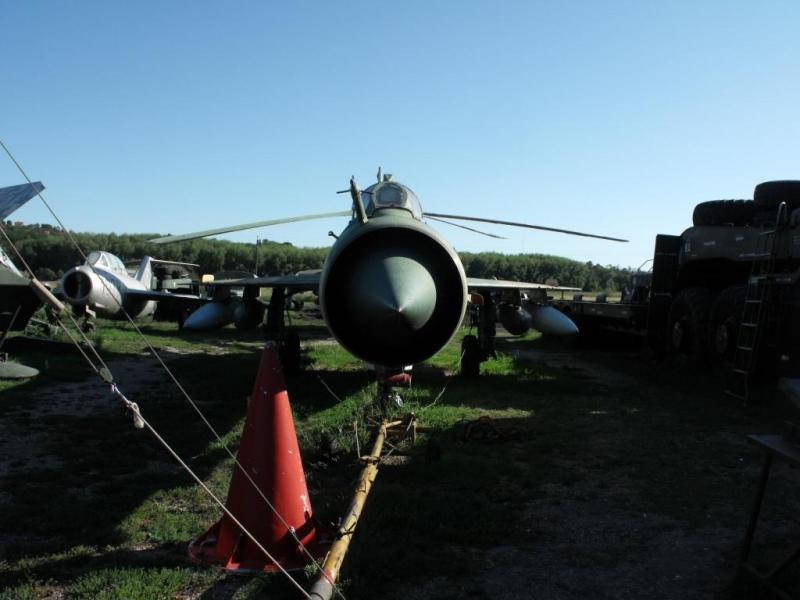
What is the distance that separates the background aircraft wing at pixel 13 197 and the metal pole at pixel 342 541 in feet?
16.3

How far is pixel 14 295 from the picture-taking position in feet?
13.8

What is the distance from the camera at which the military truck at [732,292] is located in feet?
25.8

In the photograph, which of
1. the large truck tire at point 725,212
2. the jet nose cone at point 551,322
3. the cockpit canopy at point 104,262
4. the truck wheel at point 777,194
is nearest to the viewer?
the truck wheel at point 777,194

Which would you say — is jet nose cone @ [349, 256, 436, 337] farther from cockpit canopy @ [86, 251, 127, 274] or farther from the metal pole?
cockpit canopy @ [86, 251, 127, 274]

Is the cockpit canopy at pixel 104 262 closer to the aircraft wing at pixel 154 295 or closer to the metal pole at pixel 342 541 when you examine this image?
the aircraft wing at pixel 154 295

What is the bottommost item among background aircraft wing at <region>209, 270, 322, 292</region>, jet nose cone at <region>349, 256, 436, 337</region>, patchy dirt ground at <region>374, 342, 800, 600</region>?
patchy dirt ground at <region>374, 342, 800, 600</region>

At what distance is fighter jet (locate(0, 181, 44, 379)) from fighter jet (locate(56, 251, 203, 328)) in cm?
391

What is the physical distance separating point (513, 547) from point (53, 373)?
833 centimetres

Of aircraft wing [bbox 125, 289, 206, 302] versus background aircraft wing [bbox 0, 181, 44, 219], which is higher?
background aircraft wing [bbox 0, 181, 44, 219]

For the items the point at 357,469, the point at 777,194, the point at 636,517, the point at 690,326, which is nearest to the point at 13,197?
the point at 357,469

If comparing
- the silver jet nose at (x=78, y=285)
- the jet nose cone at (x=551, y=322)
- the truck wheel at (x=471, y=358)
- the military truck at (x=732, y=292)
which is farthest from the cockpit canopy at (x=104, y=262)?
the military truck at (x=732, y=292)

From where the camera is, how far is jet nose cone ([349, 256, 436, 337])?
4.19 metres

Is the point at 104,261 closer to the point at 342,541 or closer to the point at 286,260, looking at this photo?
the point at 342,541

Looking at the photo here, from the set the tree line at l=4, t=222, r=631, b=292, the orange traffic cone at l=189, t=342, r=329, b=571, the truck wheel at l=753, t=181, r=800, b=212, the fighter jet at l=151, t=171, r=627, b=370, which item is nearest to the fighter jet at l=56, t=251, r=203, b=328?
the fighter jet at l=151, t=171, r=627, b=370
